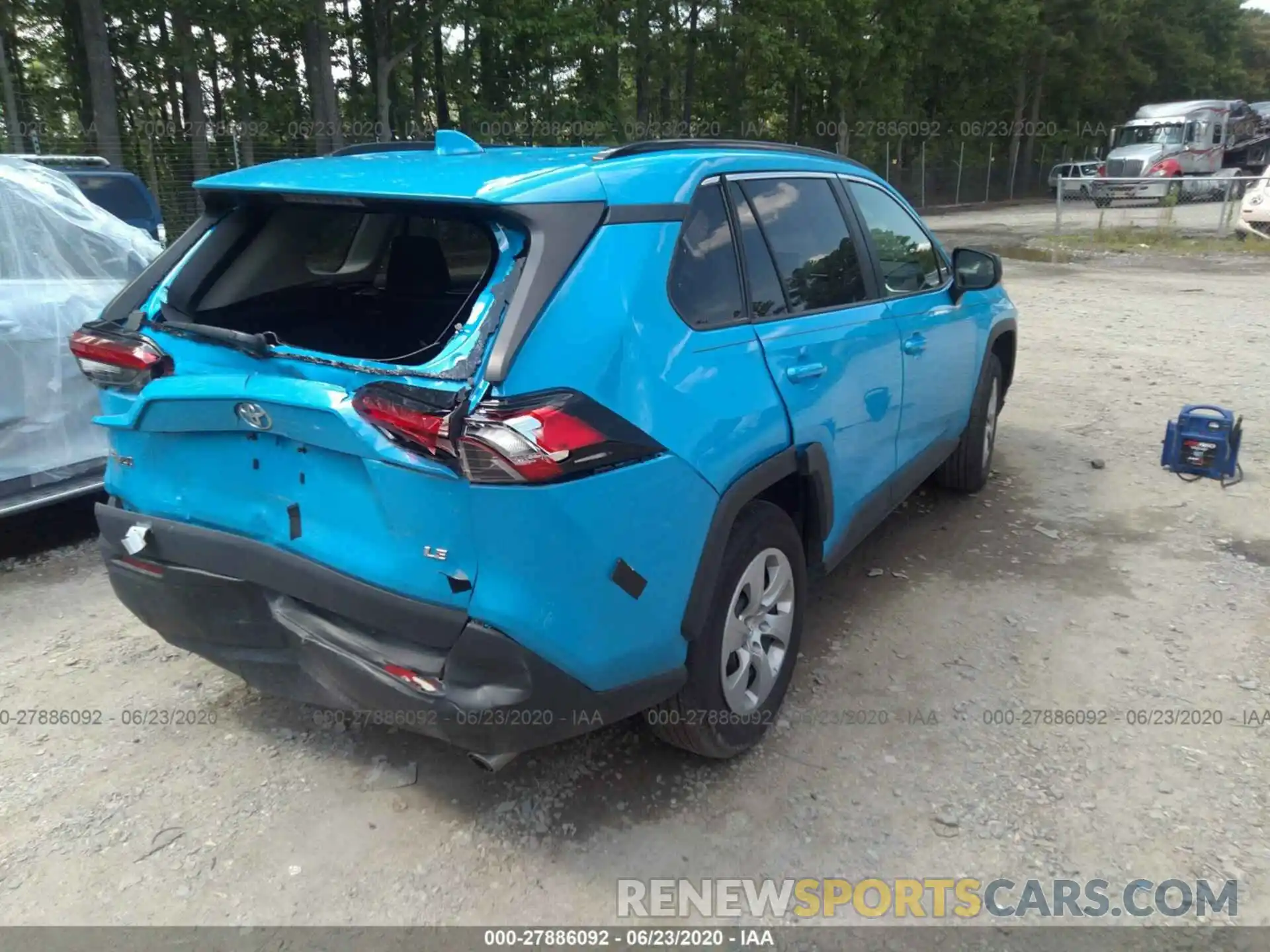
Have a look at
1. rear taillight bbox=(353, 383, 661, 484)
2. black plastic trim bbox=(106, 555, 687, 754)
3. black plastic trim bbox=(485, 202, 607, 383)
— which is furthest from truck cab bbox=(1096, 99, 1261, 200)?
black plastic trim bbox=(106, 555, 687, 754)

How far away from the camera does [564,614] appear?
233cm

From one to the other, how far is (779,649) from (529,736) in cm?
111

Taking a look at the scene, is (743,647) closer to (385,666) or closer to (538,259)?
(385,666)

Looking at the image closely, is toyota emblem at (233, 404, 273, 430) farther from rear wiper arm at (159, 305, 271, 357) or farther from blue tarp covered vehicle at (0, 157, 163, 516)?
blue tarp covered vehicle at (0, 157, 163, 516)

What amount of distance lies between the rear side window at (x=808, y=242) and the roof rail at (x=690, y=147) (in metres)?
0.14

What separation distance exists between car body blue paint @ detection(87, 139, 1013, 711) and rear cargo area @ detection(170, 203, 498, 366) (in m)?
0.18

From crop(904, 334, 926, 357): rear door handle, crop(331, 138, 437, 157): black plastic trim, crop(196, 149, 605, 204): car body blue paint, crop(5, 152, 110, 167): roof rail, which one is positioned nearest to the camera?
crop(196, 149, 605, 204): car body blue paint

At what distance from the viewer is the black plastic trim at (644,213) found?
255 cm

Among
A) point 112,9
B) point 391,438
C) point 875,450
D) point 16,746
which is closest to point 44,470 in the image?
point 16,746

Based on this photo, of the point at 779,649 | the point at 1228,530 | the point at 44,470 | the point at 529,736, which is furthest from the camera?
the point at 1228,530

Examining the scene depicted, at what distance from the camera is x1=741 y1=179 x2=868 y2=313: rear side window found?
328 centimetres

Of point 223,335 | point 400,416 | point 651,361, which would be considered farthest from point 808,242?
point 223,335

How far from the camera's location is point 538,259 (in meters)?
2.35

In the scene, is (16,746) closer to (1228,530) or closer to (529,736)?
(529,736)
